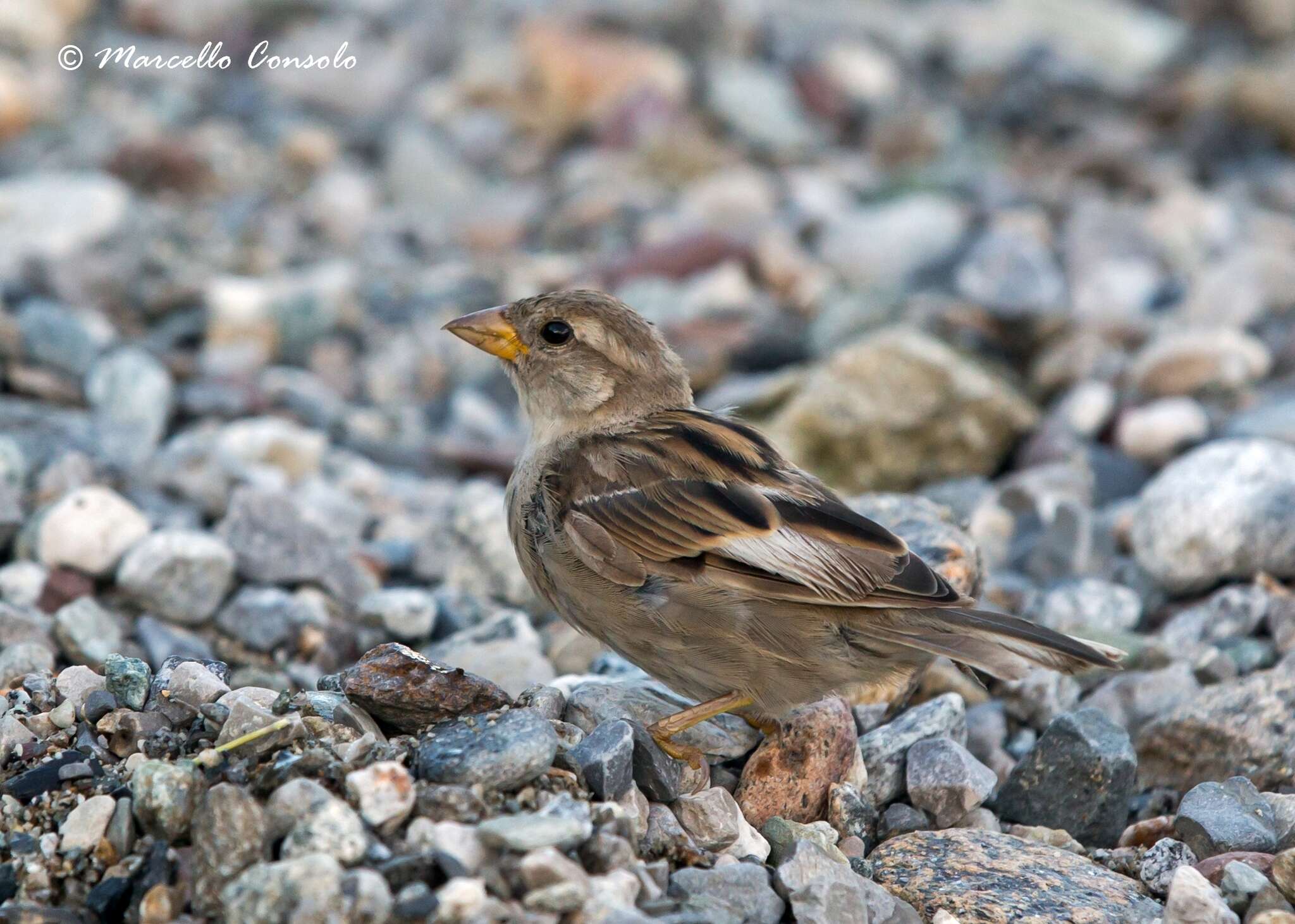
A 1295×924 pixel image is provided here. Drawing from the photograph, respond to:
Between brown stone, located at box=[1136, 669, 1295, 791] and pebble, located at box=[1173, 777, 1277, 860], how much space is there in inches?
11.9

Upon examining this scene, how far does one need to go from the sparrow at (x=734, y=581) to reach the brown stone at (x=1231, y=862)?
24.5 inches

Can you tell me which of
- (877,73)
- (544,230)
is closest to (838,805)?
(544,230)

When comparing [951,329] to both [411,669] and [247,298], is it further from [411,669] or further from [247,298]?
[411,669]

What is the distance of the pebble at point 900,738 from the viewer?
4.61 meters

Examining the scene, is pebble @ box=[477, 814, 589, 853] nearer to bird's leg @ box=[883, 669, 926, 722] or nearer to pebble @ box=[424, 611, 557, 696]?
pebble @ box=[424, 611, 557, 696]

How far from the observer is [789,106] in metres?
12.7

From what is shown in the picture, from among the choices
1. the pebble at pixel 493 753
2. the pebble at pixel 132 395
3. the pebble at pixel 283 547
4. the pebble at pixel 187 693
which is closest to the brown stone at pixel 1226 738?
the pebble at pixel 493 753

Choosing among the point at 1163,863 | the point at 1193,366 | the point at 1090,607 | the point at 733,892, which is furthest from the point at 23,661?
the point at 1193,366

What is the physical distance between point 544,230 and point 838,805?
732 centimetres

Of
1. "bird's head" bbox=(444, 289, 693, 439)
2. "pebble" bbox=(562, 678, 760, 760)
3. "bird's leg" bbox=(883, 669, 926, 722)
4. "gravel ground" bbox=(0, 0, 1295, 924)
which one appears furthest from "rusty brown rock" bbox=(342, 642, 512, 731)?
"bird's leg" bbox=(883, 669, 926, 722)

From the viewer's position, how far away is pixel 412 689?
156 inches

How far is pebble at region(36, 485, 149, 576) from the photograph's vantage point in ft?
19.1

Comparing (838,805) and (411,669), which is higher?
(411,669)

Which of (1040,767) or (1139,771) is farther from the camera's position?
(1139,771)
